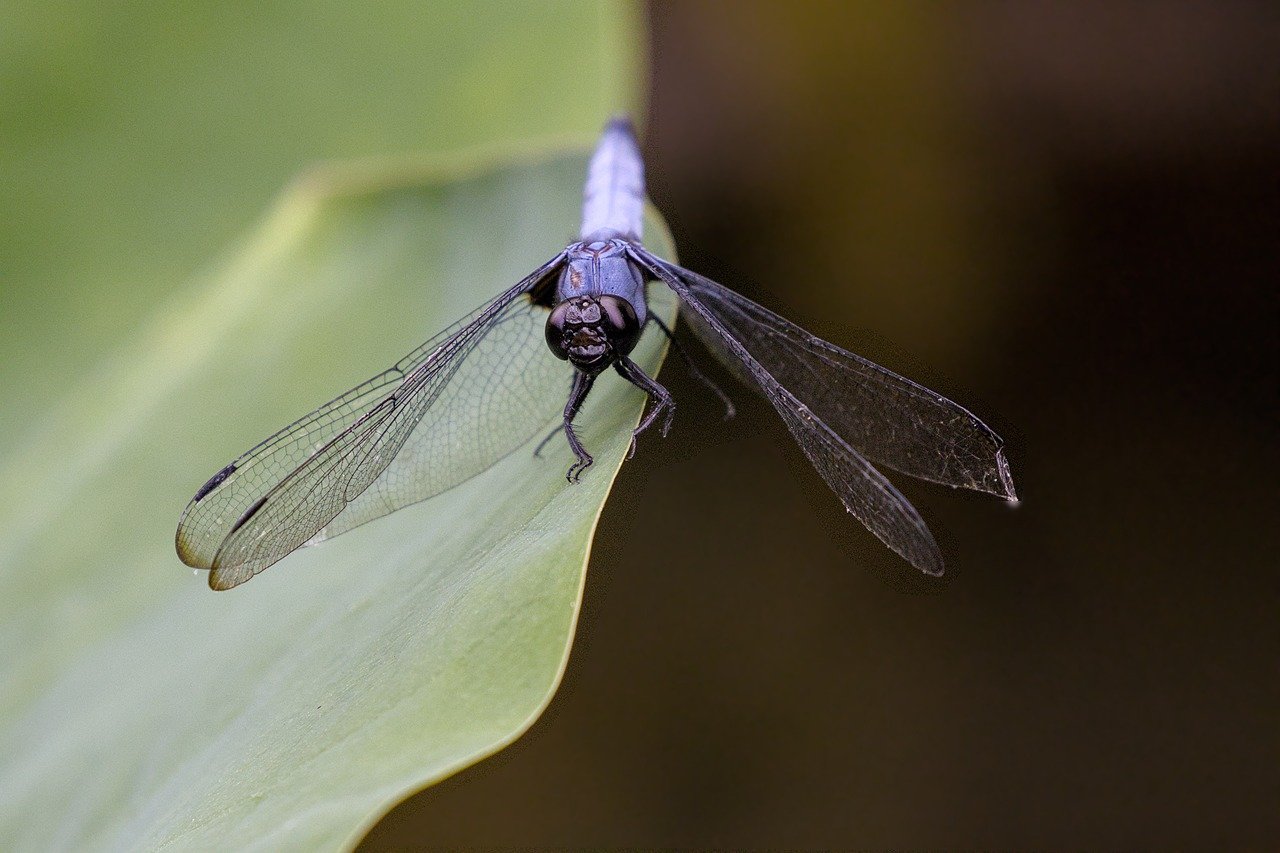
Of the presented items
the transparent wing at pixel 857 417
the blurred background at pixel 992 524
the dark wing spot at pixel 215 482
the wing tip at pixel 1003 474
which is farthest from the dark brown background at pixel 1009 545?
the dark wing spot at pixel 215 482

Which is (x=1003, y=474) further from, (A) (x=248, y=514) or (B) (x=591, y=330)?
(A) (x=248, y=514)

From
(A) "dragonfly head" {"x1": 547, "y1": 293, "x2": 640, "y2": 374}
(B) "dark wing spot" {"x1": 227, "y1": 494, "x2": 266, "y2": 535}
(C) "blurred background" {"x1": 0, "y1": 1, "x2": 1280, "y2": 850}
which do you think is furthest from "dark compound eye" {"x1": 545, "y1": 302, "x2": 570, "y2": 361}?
(C) "blurred background" {"x1": 0, "y1": 1, "x2": 1280, "y2": 850}

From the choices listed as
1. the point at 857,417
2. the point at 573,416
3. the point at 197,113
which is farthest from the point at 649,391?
the point at 197,113

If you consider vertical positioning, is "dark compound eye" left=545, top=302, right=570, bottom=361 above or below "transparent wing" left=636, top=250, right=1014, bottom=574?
above

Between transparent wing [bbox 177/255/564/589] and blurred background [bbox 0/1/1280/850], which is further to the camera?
blurred background [bbox 0/1/1280/850]

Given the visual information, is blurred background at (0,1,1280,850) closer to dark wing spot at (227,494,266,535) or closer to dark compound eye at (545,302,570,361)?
dark compound eye at (545,302,570,361)

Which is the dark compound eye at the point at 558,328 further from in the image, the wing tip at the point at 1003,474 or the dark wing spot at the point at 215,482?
the wing tip at the point at 1003,474

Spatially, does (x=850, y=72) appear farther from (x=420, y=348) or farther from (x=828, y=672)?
(x=420, y=348)
